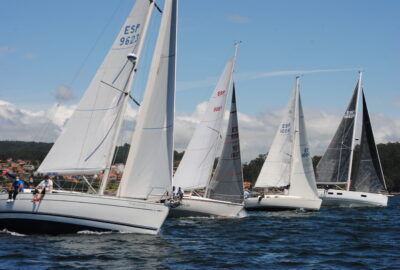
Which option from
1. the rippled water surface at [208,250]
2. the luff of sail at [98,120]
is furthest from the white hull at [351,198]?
the luff of sail at [98,120]

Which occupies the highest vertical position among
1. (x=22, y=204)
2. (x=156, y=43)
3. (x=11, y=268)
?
(x=156, y=43)

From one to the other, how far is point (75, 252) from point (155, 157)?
228 inches

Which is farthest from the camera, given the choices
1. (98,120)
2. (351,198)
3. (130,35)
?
(351,198)

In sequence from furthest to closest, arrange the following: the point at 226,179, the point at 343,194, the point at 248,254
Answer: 1. the point at 343,194
2. the point at 226,179
3. the point at 248,254

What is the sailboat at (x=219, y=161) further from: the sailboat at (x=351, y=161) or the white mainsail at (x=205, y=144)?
the sailboat at (x=351, y=161)

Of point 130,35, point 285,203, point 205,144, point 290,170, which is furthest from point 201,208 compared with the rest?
point 290,170

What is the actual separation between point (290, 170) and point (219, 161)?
1108 cm

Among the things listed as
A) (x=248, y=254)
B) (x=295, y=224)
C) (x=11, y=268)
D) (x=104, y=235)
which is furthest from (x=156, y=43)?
(x=295, y=224)

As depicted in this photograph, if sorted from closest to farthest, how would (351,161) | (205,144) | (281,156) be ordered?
(205,144) → (281,156) → (351,161)

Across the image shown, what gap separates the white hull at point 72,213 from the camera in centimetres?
1933

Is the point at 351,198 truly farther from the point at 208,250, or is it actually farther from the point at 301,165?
the point at 208,250

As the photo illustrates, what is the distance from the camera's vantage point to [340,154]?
175 ft

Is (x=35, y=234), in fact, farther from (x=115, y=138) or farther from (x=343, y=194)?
(x=343, y=194)

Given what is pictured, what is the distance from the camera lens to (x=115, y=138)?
822 inches
